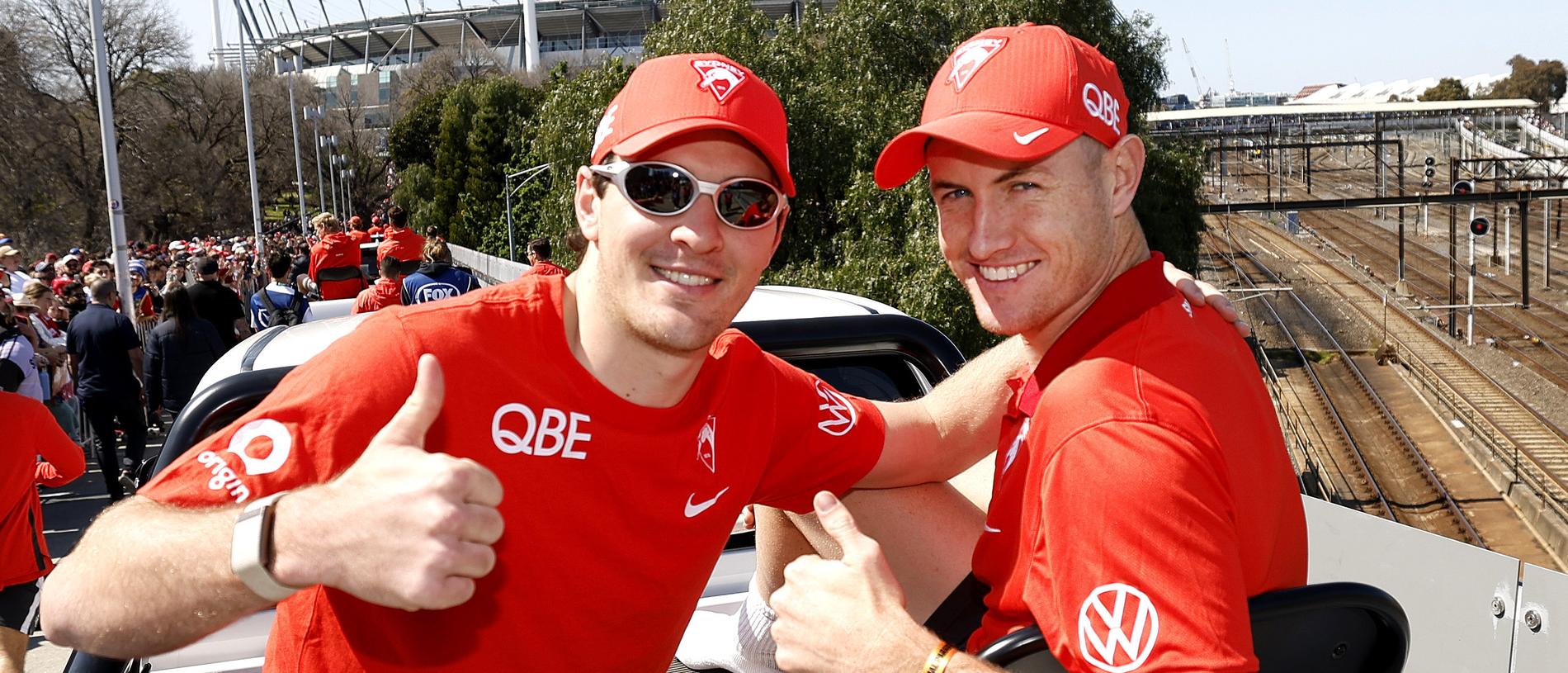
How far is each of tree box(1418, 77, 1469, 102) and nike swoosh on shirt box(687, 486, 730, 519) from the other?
107596 millimetres

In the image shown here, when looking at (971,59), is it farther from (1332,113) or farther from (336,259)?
(1332,113)

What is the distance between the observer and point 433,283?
28.5ft

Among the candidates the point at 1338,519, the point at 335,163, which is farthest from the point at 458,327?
the point at 335,163

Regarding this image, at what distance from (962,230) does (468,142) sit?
37.9 m

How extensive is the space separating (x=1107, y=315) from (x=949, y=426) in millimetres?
915

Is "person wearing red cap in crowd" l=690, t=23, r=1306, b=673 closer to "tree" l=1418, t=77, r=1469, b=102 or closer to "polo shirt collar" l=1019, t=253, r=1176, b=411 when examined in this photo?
"polo shirt collar" l=1019, t=253, r=1176, b=411

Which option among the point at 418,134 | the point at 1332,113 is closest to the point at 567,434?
the point at 418,134

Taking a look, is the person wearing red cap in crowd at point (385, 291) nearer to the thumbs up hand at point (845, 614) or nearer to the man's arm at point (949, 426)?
the man's arm at point (949, 426)

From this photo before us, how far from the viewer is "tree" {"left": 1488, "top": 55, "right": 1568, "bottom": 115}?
308ft

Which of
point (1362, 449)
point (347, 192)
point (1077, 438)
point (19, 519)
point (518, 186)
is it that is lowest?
point (1362, 449)

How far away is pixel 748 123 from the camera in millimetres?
2270

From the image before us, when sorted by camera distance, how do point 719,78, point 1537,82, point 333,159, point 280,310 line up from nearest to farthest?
point 719,78 < point 280,310 < point 333,159 < point 1537,82

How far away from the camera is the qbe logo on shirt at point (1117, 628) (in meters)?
1.60

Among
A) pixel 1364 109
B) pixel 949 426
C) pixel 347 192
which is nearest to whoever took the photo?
pixel 949 426
